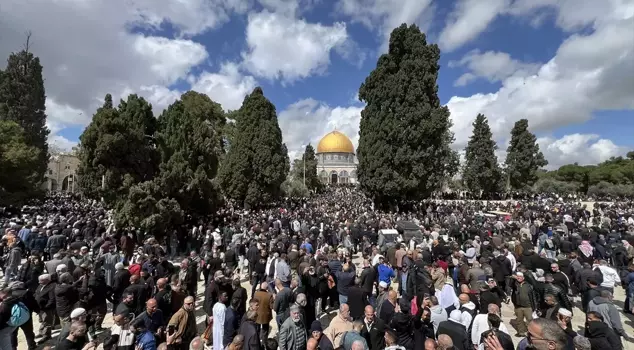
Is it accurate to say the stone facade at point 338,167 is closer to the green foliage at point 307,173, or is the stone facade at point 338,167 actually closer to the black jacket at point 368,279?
the green foliage at point 307,173

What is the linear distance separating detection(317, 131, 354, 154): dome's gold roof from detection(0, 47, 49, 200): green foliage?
5992cm

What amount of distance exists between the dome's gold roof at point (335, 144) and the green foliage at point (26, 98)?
2359 inches

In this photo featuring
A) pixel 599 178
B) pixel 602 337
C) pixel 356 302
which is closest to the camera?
pixel 602 337

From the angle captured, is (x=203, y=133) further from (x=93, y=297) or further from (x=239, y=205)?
(x=93, y=297)

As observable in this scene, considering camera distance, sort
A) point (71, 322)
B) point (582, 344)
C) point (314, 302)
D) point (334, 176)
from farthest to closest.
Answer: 1. point (334, 176)
2. point (314, 302)
3. point (71, 322)
4. point (582, 344)

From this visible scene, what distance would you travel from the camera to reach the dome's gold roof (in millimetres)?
81062

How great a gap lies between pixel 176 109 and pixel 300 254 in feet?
38.1

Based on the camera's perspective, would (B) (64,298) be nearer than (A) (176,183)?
Yes

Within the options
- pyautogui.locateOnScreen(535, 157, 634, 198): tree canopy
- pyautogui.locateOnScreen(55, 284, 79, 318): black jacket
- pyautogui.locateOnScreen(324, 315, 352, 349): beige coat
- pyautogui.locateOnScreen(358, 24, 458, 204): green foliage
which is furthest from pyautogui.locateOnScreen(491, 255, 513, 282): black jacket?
pyautogui.locateOnScreen(535, 157, 634, 198): tree canopy

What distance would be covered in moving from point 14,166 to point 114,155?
14.5 m

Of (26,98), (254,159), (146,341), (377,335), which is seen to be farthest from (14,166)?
(377,335)

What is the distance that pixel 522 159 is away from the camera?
127 ft

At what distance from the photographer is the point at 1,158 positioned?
20281 millimetres

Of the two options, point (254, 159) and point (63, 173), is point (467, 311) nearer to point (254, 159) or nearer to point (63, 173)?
point (254, 159)
